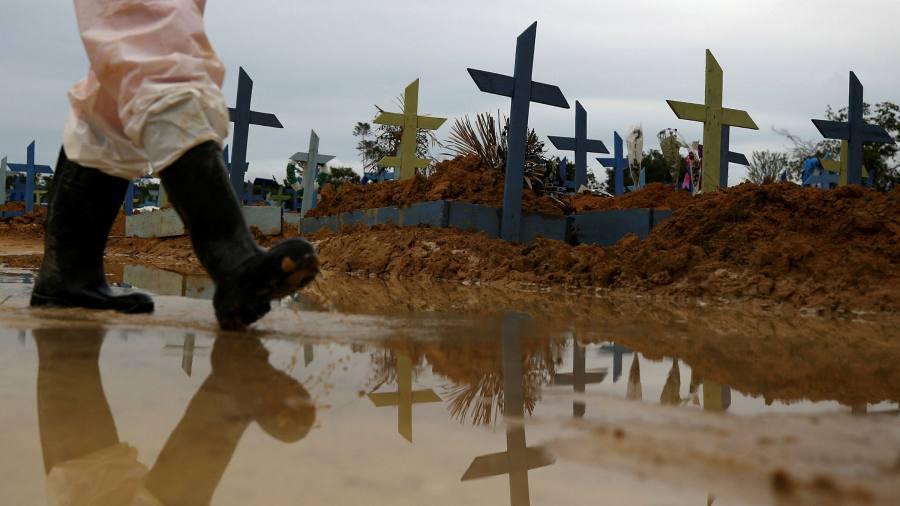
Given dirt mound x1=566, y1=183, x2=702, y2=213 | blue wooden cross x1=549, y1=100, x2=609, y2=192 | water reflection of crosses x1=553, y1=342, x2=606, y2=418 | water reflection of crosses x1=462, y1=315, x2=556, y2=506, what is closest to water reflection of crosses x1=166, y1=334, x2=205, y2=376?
water reflection of crosses x1=462, y1=315, x2=556, y2=506

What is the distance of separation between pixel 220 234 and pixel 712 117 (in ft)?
23.8

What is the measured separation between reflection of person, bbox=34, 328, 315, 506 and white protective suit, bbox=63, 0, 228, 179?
0.66 m

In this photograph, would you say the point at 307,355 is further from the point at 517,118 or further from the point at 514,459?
the point at 517,118

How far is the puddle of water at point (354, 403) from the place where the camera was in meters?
0.80

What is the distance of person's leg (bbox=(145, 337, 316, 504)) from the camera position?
781mm

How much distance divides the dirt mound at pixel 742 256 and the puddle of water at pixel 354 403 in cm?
203

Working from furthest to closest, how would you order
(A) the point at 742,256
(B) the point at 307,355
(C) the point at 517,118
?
(C) the point at 517,118 → (A) the point at 742,256 → (B) the point at 307,355

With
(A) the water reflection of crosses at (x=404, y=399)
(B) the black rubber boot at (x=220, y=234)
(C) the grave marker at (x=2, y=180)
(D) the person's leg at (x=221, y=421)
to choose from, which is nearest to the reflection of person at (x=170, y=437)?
(D) the person's leg at (x=221, y=421)

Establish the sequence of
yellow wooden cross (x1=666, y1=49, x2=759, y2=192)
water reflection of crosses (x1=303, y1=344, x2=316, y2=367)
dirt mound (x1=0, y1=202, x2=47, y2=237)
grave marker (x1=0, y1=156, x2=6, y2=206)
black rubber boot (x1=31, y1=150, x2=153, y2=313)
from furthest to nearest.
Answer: grave marker (x1=0, y1=156, x2=6, y2=206) → dirt mound (x1=0, y1=202, x2=47, y2=237) → yellow wooden cross (x1=666, y1=49, x2=759, y2=192) → black rubber boot (x1=31, y1=150, x2=153, y2=313) → water reflection of crosses (x1=303, y1=344, x2=316, y2=367)

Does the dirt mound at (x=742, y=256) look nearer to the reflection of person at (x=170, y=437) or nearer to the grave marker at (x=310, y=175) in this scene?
the reflection of person at (x=170, y=437)

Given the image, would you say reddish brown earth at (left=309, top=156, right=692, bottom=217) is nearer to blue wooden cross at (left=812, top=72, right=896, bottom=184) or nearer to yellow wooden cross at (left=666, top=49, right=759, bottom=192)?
yellow wooden cross at (left=666, top=49, right=759, bottom=192)

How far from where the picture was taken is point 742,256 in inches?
194

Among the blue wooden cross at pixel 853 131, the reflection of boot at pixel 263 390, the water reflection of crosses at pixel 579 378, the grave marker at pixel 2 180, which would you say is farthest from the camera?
the grave marker at pixel 2 180

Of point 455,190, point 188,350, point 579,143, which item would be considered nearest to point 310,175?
point 579,143
